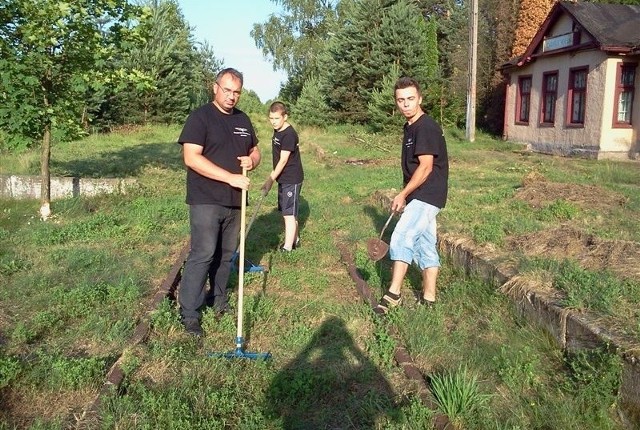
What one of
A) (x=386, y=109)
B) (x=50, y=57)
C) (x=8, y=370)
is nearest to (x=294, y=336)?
(x=8, y=370)

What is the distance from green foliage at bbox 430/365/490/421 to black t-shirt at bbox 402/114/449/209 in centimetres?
189

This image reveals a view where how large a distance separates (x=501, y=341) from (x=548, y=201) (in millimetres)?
4540

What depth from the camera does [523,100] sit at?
23.3 m

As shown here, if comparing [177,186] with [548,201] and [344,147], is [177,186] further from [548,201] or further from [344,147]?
[344,147]

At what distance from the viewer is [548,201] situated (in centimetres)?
836

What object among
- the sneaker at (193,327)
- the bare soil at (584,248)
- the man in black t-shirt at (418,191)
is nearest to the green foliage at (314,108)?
the bare soil at (584,248)

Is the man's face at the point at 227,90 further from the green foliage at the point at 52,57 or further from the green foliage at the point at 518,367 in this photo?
the green foliage at the point at 52,57

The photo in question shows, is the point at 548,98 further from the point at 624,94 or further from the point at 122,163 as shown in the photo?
the point at 122,163

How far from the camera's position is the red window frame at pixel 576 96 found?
62.2ft

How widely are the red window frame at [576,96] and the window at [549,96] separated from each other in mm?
1033

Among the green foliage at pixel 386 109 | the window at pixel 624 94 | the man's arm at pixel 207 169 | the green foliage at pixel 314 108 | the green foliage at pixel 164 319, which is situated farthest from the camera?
the green foliage at pixel 314 108

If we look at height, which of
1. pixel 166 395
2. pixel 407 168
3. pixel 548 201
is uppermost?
pixel 407 168

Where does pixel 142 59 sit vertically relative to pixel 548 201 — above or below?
above

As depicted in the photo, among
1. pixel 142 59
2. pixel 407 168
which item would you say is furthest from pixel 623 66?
pixel 142 59
